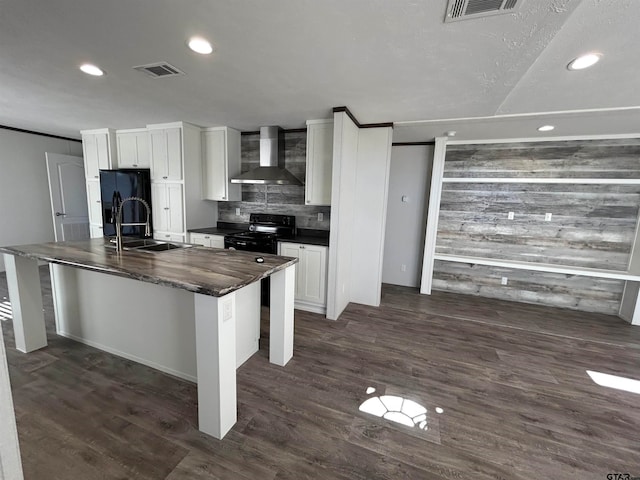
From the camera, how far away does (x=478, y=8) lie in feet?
4.60

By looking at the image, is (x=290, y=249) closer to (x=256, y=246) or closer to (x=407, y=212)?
(x=256, y=246)

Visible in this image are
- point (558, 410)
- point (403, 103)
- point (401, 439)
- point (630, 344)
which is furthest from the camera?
point (630, 344)

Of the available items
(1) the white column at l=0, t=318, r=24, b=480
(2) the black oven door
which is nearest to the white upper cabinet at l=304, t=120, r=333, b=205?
(2) the black oven door

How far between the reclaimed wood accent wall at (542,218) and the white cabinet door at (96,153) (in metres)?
5.51

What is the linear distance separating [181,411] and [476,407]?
6.98 ft

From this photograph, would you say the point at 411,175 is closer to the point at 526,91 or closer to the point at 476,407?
the point at 526,91

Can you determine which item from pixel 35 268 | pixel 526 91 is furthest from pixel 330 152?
pixel 35 268

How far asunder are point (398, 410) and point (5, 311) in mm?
4469

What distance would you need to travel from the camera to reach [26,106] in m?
3.28

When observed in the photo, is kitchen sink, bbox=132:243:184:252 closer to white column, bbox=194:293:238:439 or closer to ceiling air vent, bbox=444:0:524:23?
white column, bbox=194:293:238:439

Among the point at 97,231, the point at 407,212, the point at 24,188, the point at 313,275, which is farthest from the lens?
the point at 97,231

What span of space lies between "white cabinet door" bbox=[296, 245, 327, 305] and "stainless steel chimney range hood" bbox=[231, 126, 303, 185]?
39.5 inches

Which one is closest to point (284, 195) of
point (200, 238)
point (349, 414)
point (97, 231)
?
point (200, 238)

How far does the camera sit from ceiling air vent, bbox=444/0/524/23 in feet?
4.46
